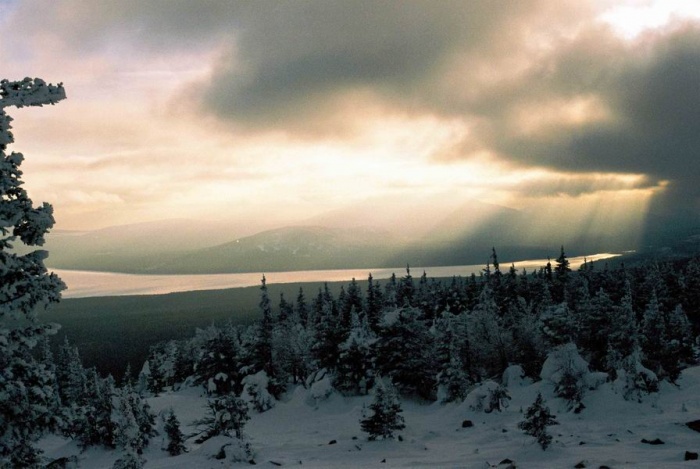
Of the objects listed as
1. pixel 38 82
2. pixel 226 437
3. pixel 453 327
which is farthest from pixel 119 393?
pixel 38 82

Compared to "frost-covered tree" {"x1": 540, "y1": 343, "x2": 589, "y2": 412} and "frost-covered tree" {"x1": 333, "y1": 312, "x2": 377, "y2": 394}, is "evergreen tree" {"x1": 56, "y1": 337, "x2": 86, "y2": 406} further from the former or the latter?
"frost-covered tree" {"x1": 540, "y1": 343, "x2": 589, "y2": 412}

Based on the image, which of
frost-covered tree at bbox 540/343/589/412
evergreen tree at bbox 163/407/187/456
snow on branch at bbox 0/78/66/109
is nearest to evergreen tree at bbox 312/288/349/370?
evergreen tree at bbox 163/407/187/456

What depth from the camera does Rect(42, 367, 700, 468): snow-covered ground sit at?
18.3 meters

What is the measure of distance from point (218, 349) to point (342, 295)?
2393 cm

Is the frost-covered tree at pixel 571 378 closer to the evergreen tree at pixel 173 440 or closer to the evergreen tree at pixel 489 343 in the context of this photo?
the evergreen tree at pixel 489 343

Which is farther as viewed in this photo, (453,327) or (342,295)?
(342,295)

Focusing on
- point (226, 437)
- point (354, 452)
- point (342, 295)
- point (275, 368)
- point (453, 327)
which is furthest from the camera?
point (342, 295)

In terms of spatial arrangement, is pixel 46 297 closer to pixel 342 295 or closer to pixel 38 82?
pixel 38 82

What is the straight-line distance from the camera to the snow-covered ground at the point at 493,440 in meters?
18.3

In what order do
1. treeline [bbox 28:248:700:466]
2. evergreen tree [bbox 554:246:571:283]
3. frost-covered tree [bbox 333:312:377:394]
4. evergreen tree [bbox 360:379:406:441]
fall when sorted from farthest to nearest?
evergreen tree [bbox 554:246:571:283] → frost-covered tree [bbox 333:312:377:394] → treeline [bbox 28:248:700:466] → evergreen tree [bbox 360:379:406:441]

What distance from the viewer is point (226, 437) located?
84.4ft

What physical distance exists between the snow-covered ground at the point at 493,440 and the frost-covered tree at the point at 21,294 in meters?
13.0

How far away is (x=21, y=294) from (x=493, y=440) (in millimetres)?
21822

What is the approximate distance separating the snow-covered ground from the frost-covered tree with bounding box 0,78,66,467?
13.0m
